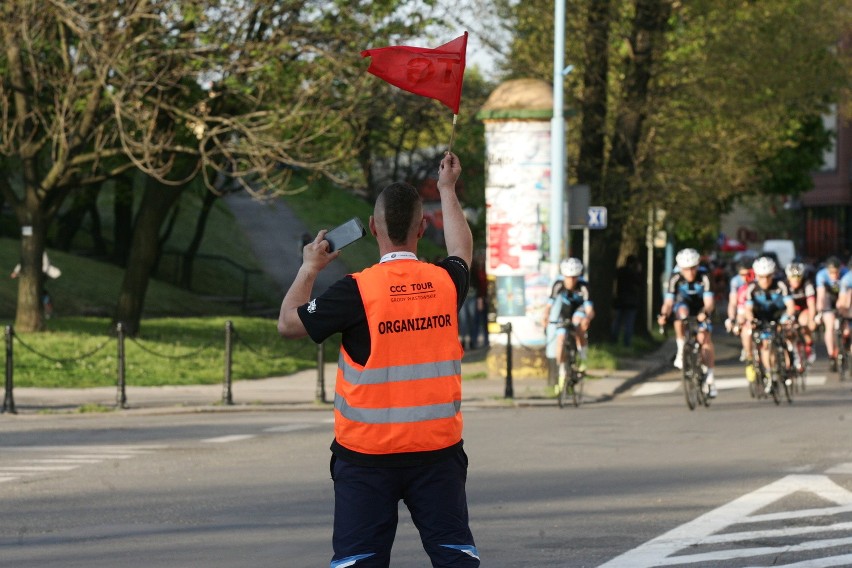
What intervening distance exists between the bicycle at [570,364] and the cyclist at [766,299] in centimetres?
208

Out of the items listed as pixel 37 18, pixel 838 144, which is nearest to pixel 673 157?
pixel 37 18

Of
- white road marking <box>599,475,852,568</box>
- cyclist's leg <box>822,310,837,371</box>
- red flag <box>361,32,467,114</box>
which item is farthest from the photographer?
cyclist's leg <box>822,310,837,371</box>

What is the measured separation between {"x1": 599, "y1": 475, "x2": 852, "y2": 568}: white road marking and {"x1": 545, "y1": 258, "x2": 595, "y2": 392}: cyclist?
280 inches

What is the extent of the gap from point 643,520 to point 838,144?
90.1 metres

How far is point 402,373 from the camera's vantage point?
556 cm

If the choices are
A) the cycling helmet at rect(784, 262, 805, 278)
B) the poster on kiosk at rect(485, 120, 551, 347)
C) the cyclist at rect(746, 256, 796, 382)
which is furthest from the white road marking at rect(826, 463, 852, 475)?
the poster on kiosk at rect(485, 120, 551, 347)

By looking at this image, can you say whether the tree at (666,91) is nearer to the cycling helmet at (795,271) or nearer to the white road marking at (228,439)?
the cycling helmet at (795,271)

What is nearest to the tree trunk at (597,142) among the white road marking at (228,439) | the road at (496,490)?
the road at (496,490)

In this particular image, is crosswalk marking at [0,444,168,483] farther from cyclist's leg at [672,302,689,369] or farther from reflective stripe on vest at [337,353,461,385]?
reflective stripe on vest at [337,353,461,385]

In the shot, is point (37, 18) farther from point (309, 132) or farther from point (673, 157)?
point (673, 157)

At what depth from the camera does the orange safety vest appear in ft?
18.1

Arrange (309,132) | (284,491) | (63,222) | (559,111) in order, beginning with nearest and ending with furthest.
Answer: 1. (284,491)
2. (559,111)
3. (309,132)
4. (63,222)

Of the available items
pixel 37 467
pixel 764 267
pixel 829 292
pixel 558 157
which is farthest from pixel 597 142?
pixel 37 467

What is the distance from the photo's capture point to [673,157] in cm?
3081
